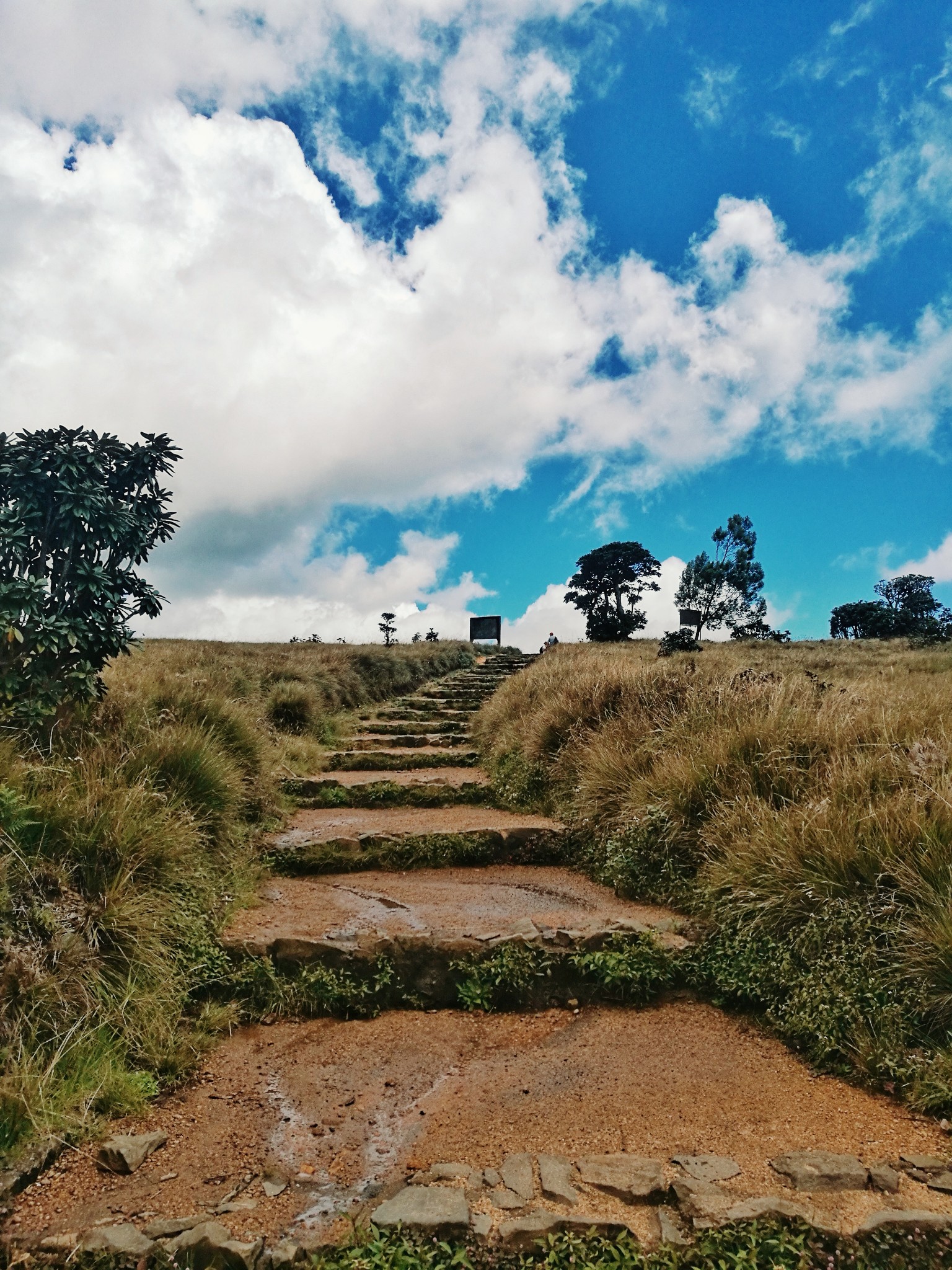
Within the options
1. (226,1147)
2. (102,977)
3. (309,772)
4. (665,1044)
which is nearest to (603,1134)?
(665,1044)

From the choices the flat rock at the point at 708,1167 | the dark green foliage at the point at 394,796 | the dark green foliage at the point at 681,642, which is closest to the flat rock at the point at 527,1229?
the flat rock at the point at 708,1167

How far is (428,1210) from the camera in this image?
246 cm

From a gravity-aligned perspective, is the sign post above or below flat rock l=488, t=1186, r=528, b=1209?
above

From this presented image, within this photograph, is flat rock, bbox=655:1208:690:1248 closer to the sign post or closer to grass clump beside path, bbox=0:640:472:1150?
grass clump beside path, bbox=0:640:472:1150

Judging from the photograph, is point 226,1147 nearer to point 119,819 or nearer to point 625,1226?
point 625,1226

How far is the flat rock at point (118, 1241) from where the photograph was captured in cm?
235

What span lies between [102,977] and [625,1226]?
282 cm

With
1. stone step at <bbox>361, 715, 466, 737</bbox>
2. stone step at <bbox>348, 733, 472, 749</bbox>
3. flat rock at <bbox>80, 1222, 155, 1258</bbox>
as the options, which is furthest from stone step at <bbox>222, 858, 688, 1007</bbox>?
stone step at <bbox>361, 715, 466, 737</bbox>

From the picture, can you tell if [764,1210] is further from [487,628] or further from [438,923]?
[487,628]

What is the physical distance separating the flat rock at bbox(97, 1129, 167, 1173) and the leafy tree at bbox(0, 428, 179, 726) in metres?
3.29

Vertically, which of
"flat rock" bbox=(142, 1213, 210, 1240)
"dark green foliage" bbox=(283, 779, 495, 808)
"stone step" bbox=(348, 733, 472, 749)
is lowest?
"flat rock" bbox=(142, 1213, 210, 1240)

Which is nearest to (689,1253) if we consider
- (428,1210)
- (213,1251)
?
(428,1210)

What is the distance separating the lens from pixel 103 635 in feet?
18.4

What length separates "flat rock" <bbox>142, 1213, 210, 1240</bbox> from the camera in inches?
95.6
